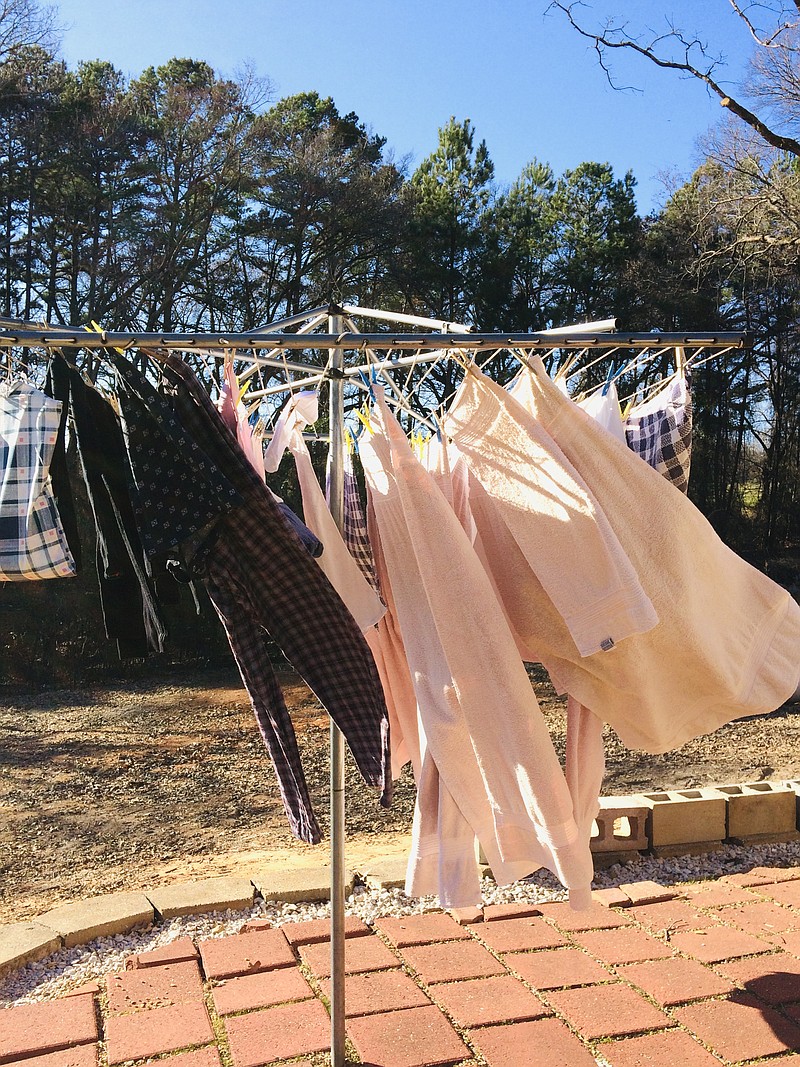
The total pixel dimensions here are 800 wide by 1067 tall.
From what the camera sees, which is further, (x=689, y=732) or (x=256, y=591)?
(x=689, y=732)

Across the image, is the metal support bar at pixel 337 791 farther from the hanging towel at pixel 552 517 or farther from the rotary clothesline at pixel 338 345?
the hanging towel at pixel 552 517

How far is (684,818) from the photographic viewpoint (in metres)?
3.51

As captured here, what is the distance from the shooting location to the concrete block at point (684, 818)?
3.48m

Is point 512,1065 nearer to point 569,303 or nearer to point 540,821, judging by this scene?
point 540,821

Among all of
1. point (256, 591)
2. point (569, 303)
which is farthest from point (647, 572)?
point (569, 303)

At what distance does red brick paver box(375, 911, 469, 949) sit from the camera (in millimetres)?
2779

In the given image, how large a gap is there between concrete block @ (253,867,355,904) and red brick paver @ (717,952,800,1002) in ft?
4.00

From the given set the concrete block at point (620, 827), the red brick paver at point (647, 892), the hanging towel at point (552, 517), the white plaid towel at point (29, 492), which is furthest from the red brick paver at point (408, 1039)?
the white plaid towel at point (29, 492)

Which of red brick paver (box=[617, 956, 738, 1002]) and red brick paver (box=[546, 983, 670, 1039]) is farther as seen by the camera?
red brick paver (box=[617, 956, 738, 1002])

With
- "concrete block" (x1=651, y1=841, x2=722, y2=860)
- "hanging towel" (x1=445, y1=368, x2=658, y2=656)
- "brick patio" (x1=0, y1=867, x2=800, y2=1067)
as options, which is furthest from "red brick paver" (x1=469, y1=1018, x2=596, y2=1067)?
"concrete block" (x1=651, y1=841, x2=722, y2=860)

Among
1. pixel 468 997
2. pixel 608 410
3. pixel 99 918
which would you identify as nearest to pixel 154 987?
pixel 99 918

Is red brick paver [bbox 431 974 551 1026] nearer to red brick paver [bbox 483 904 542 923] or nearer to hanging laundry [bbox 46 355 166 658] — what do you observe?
red brick paver [bbox 483 904 542 923]

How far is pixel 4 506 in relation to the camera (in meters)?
1.82

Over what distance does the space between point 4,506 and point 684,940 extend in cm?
224
